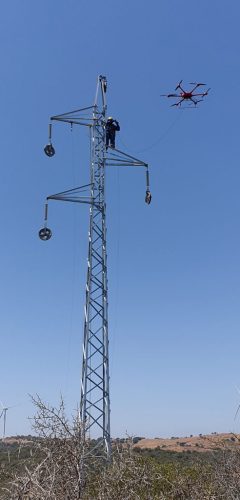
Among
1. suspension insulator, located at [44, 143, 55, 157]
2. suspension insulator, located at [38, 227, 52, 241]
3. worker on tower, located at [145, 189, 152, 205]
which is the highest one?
suspension insulator, located at [44, 143, 55, 157]

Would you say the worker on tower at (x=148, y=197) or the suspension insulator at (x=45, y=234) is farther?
the worker on tower at (x=148, y=197)

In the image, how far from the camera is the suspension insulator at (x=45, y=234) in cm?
1811

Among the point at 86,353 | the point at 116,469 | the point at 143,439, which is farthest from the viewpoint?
the point at 143,439

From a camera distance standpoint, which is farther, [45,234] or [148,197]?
[148,197]

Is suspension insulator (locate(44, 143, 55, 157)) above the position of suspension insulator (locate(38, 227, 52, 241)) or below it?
above

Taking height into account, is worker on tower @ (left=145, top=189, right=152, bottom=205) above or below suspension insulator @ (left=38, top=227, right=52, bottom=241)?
above

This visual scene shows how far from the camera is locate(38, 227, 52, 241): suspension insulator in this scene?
18109 mm

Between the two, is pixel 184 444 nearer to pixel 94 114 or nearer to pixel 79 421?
pixel 94 114

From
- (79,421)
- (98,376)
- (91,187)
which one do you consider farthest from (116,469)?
(91,187)

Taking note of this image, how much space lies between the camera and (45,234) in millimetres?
18188

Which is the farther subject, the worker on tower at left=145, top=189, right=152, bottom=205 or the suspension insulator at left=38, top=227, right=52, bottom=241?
the worker on tower at left=145, top=189, right=152, bottom=205

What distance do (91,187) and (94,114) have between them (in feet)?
9.05

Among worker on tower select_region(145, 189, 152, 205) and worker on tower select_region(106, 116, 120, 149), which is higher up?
worker on tower select_region(106, 116, 120, 149)

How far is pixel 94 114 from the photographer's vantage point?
741 inches
